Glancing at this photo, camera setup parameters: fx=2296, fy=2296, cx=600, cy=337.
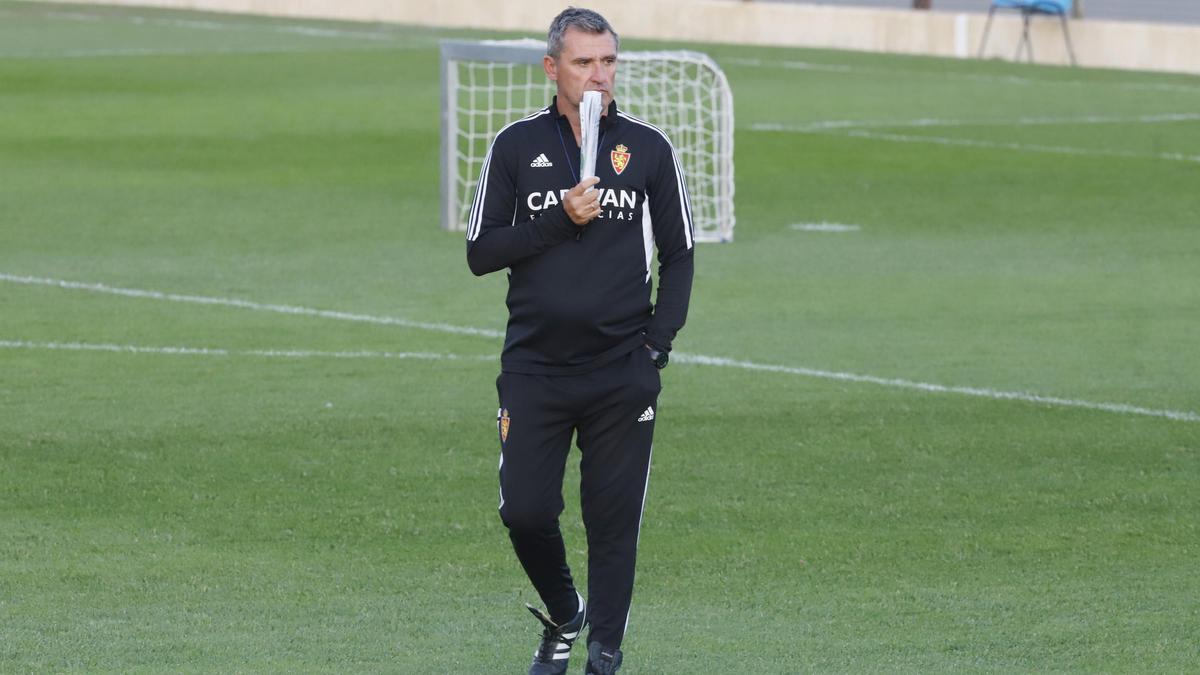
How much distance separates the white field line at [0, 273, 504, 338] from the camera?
514 inches

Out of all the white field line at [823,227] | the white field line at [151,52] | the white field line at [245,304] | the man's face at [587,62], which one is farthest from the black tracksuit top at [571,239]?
the white field line at [151,52]

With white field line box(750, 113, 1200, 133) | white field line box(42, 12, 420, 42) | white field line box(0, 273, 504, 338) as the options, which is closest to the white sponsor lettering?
white field line box(0, 273, 504, 338)

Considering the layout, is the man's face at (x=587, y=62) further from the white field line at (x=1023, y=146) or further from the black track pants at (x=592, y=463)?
the white field line at (x=1023, y=146)

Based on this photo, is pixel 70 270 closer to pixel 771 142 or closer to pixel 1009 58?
pixel 771 142

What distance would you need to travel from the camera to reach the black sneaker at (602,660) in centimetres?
621

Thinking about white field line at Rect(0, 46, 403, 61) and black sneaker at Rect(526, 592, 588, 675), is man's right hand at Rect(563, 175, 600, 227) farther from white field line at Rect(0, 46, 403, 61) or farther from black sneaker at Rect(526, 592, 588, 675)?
white field line at Rect(0, 46, 403, 61)

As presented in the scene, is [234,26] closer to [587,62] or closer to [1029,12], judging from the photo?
[1029,12]

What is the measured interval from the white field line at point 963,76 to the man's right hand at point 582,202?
26506 millimetres

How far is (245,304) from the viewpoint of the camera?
45.4 feet

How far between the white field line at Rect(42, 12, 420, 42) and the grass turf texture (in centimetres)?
1856

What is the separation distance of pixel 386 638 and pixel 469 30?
A: 3648 cm

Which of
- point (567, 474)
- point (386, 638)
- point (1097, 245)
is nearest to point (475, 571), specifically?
point (386, 638)

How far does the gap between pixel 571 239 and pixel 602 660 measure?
116cm

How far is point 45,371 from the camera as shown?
37.9 feet
